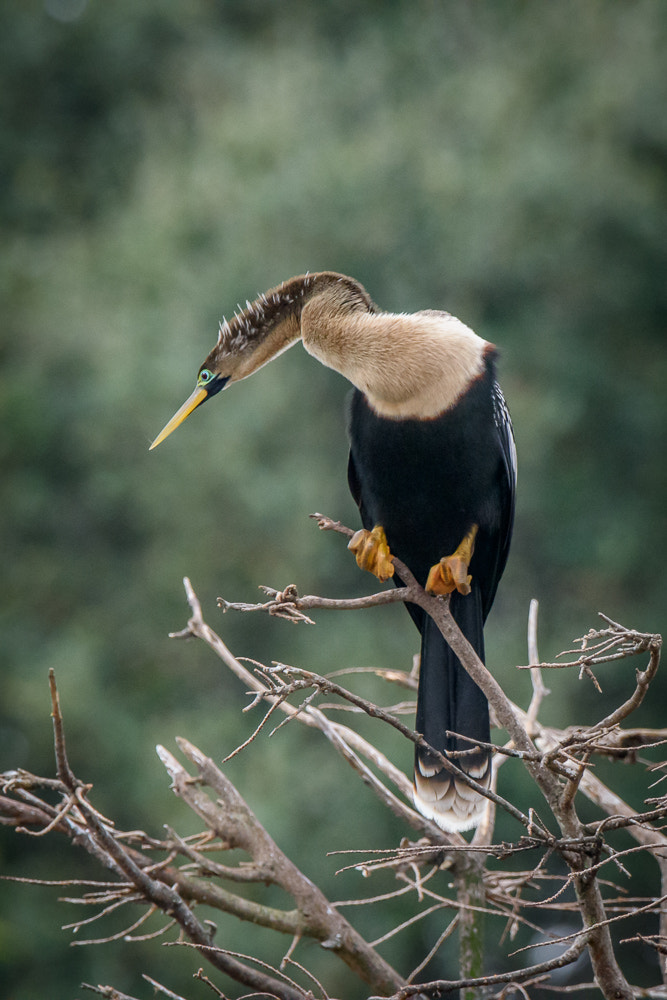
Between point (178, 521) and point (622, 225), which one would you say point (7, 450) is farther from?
point (622, 225)

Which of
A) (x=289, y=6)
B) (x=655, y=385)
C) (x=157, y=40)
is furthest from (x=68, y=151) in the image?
(x=655, y=385)

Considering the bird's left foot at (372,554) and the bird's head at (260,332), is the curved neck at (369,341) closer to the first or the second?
the bird's head at (260,332)

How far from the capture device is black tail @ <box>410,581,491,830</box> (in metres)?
2.18

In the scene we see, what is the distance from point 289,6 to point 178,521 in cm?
874

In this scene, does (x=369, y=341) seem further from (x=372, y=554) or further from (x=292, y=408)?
(x=292, y=408)

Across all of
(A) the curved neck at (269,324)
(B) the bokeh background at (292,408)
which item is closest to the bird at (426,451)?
(A) the curved neck at (269,324)

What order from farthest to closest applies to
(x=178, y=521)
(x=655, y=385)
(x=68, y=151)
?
(x=68, y=151)
(x=655, y=385)
(x=178, y=521)

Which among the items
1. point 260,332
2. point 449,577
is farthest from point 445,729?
point 260,332

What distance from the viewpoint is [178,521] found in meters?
8.60

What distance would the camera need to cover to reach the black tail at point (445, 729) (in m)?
2.18

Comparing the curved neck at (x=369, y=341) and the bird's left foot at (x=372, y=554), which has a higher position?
the curved neck at (x=369, y=341)

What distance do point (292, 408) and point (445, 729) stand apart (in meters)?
6.84

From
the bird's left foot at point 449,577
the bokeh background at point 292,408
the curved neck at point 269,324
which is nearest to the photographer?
the bird's left foot at point 449,577

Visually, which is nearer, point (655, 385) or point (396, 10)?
point (655, 385)
